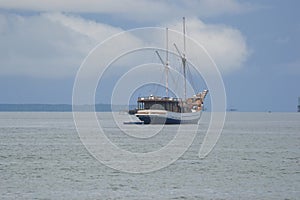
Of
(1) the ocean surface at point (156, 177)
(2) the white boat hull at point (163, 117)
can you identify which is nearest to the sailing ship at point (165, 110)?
(2) the white boat hull at point (163, 117)

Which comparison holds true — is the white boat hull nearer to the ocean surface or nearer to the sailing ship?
the sailing ship

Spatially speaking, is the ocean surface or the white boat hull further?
the white boat hull

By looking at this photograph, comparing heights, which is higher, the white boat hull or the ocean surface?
the white boat hull

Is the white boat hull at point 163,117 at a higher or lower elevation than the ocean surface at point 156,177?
higher

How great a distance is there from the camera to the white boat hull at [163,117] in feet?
494

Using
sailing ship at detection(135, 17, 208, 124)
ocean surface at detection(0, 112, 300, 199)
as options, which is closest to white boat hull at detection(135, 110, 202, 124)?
sailing ship at detection(135, 17, 208, 124)

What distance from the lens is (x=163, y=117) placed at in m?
153

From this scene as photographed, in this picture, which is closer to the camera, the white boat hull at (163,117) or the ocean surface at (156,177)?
the ocean surface at (156,177)

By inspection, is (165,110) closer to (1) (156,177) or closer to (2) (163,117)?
(2) (163,117)

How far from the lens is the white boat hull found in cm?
15062

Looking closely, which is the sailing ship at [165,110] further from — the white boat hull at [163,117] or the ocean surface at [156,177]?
the ocean surface at [156,177]

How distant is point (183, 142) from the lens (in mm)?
104750

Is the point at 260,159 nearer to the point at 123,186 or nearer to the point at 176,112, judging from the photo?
the point at 123,186

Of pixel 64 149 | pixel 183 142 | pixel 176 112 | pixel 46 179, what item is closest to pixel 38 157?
pixel 64 149
